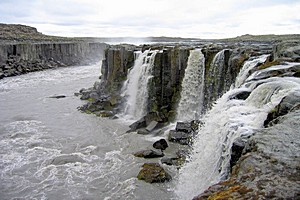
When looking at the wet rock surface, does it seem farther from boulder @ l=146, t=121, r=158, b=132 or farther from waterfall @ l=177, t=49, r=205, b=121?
waterfall @ l=177, t=49, r=205, b=121

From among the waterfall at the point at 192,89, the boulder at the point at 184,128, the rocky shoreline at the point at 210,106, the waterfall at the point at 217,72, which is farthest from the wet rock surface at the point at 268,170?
the waterfall at the point at 192,89

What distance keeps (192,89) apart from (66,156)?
9.14 meters

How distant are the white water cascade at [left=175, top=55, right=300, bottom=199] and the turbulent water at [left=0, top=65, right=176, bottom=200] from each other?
63.1 inches

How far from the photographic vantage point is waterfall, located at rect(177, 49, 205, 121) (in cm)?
1931

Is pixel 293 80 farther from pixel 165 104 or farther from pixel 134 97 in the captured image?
pixel 134 97

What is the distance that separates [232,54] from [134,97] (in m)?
8.46

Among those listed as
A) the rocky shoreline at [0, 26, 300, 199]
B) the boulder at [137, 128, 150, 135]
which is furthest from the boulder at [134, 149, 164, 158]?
the boulder at [137, 128, 150, 135]

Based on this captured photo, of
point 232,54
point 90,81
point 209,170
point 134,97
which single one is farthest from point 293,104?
point 90,81

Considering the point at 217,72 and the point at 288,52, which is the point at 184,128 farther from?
the point at 288,52

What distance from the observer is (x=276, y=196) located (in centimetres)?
432

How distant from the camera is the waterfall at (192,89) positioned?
1931cm

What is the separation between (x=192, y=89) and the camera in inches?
776

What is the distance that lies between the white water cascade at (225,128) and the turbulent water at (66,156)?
1.60 m

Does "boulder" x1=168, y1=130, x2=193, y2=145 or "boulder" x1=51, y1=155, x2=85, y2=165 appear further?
"boulder" x1=168, y1=130, x2=193, y2=145
